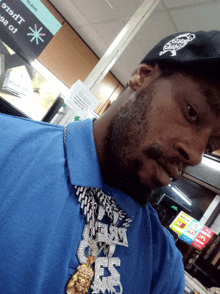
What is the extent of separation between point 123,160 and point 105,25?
2762mm

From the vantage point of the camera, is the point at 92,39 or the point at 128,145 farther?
the point at 92,39

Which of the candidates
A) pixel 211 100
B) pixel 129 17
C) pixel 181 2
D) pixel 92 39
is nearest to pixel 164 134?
pixel 211 100

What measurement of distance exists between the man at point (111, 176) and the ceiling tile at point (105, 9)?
1933 millimetres

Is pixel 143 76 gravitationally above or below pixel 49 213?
above

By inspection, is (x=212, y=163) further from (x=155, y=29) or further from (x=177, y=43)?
(x=177, y=43)

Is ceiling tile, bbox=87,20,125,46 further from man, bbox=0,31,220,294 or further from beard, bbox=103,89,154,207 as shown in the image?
beard, bbox=103,89,154,207

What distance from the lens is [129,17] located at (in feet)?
7.73

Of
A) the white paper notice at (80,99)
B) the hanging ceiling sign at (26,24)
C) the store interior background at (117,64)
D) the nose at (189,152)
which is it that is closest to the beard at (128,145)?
the nose at (189,152)

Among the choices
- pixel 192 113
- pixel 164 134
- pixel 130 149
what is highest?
pixel 192 113

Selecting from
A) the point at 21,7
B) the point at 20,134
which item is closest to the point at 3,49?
the point at 21,7

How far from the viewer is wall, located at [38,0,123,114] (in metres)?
3.04

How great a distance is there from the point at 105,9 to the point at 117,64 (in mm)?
1008

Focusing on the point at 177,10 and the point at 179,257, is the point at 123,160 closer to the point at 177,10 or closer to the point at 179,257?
the point at 179,257

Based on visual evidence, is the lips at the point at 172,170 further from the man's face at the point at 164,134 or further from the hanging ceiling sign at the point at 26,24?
the hanging ceiling sign at the point at 26,24
